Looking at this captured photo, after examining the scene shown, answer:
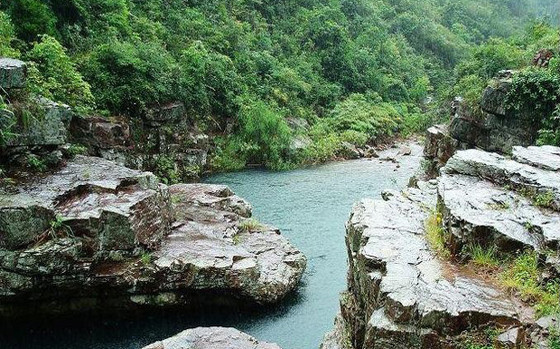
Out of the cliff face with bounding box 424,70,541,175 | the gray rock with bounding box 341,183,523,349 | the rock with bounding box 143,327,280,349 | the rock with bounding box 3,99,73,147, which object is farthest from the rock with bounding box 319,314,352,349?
the cliff face with bounding box 424,70,541,175

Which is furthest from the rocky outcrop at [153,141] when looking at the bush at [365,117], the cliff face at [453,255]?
the bush at [365,117]

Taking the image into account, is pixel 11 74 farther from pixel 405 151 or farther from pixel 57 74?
pixel 405 151

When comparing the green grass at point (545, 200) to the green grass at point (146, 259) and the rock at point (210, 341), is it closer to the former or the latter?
the rock at point (210, 341)

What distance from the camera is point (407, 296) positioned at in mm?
8109

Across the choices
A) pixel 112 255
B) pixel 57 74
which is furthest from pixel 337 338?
pixel 57 74

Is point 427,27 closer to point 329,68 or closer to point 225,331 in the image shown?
point 329,68

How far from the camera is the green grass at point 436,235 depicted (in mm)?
9961

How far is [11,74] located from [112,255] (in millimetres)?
6325

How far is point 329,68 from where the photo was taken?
166 ft

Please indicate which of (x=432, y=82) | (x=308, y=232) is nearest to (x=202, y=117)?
(x=308, y=232)

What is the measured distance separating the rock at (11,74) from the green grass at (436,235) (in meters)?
12.7

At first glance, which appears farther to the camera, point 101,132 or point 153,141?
point 153,141

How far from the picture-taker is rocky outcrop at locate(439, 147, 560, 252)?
920cm

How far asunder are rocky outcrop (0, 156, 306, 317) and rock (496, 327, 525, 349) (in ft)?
27.4
